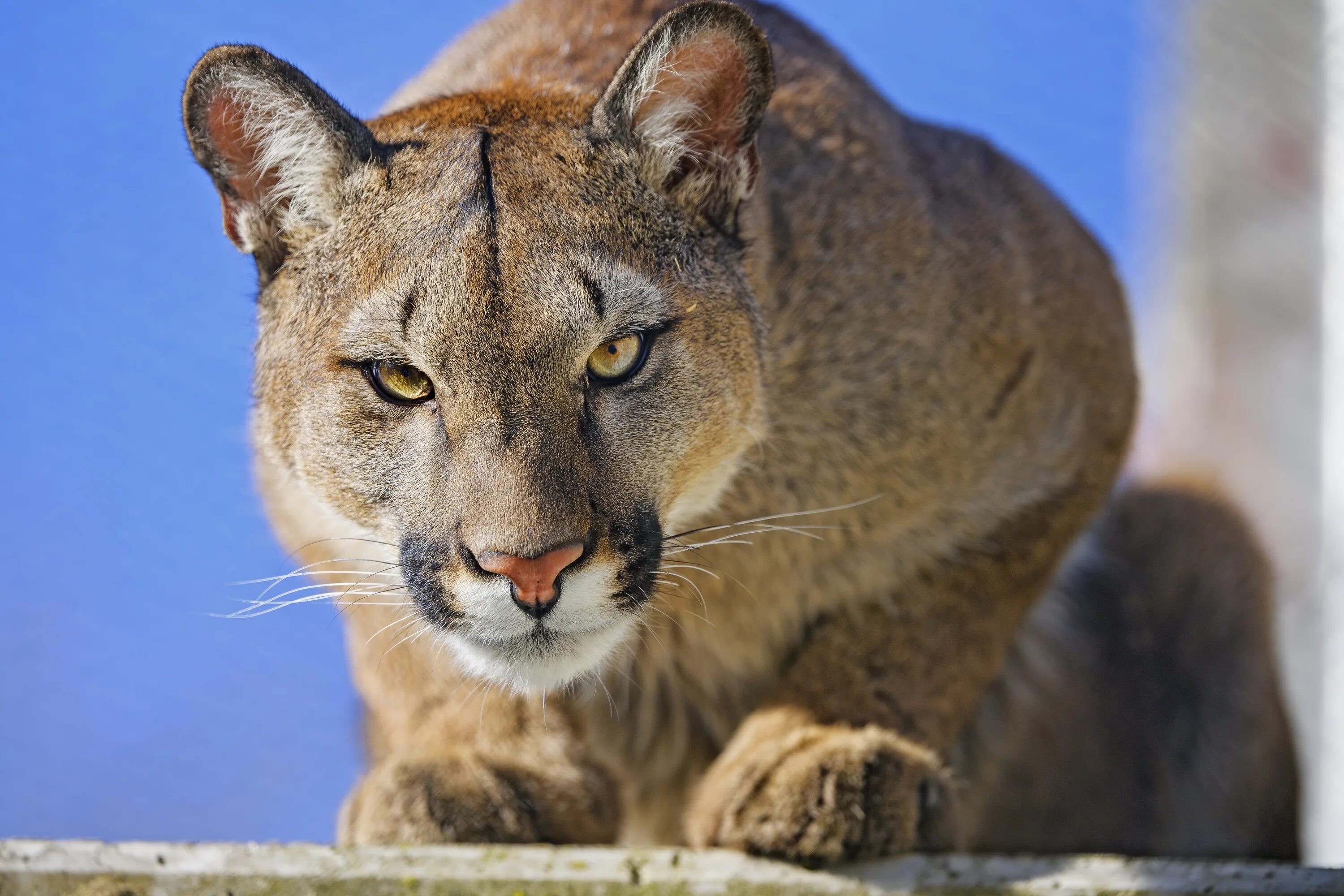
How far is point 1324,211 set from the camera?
590 cm

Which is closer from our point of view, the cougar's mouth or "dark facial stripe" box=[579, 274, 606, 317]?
the cougar's mouth

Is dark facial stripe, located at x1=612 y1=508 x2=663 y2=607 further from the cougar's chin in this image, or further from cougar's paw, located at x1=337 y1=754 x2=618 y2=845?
cougar's paw, located at x1=337 y1=754 x2=618 y2=845

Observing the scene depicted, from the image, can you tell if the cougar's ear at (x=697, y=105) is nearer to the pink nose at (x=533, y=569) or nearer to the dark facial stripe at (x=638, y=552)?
the dark facial stripe at (x=638, y=552)

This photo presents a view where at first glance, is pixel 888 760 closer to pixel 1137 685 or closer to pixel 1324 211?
pixel 1137 685

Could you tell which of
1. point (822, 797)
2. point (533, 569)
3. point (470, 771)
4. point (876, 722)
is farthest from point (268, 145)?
→ point (876, 722)

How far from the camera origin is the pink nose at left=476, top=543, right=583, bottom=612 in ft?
7.82

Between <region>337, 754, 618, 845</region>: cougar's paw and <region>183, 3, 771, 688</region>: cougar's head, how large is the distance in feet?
2.12

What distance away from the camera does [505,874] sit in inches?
100

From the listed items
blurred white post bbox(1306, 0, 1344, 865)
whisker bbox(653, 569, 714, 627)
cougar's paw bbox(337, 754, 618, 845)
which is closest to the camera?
whisker bbox(653, 569, 714, 627)

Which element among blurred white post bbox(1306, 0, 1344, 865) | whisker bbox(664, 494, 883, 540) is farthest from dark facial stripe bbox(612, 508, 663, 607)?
blurred white post bbox(1306, 0, 1344, 865)

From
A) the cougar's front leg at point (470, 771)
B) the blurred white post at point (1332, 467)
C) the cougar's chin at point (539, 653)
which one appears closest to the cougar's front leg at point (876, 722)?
the cougar's front leg at point (470, 771)

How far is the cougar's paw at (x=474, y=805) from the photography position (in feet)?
10.6

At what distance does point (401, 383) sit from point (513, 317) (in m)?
0.28

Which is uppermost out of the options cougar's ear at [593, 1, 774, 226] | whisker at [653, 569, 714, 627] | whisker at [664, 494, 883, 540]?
cougar's ear at [593, 1, 774, 226]
